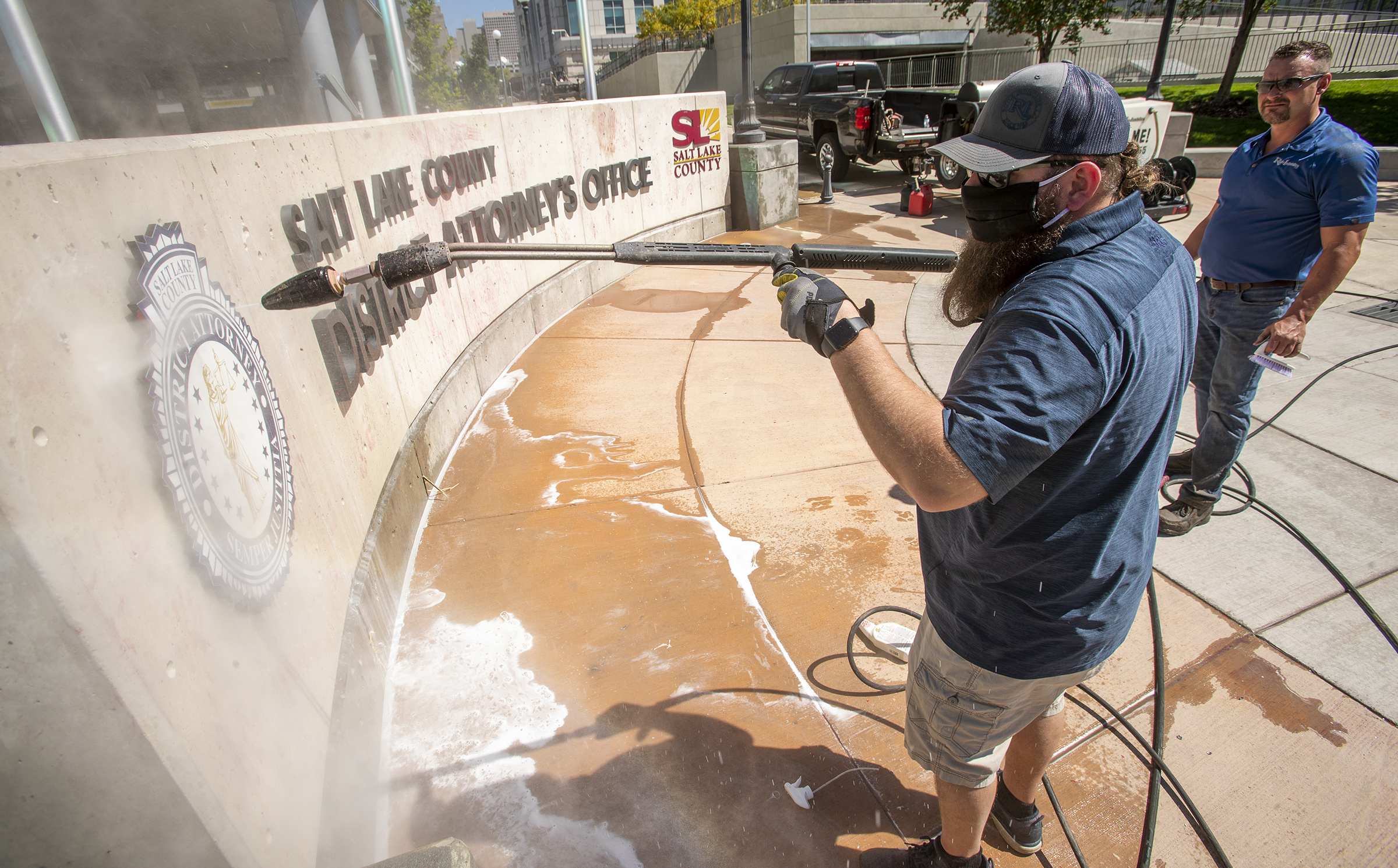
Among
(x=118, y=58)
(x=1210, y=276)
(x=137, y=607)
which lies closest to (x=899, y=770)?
(x=137, y=607)

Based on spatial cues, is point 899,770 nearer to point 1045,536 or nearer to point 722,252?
point 1045,536

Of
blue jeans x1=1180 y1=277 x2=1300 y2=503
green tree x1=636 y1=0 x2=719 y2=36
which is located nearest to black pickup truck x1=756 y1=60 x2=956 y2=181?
blue jeans x1=1180 y1=277 x2=1300 y2=503

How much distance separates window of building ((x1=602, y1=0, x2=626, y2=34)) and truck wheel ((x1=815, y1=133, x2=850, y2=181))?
63074 mm

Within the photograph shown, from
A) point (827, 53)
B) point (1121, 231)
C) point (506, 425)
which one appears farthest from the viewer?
point (827, 53)

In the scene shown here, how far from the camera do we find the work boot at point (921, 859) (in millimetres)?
1855

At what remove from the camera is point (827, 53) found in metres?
32.2

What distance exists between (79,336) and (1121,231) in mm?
2061

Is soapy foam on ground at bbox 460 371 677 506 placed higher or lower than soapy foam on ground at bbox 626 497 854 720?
higher

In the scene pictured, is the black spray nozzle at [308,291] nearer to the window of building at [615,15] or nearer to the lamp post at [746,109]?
the lamp post at [746,109]

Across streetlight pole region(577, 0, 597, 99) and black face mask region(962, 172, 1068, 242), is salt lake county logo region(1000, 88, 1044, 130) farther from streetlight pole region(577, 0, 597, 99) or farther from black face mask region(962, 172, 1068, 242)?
streetlight pole region(577, 0, 597, 99)

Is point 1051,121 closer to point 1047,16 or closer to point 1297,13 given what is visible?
point 1047,16

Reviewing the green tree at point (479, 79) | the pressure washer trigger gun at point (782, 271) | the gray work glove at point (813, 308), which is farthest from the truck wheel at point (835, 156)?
the green tree at point (479, 79)

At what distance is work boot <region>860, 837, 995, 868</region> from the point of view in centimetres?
186

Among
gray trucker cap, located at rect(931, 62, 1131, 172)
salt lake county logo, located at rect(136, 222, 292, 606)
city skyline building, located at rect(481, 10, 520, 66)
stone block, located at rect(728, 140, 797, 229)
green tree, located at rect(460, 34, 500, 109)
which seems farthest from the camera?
city skyline building, located at rect(481, 10, 520, 66)
